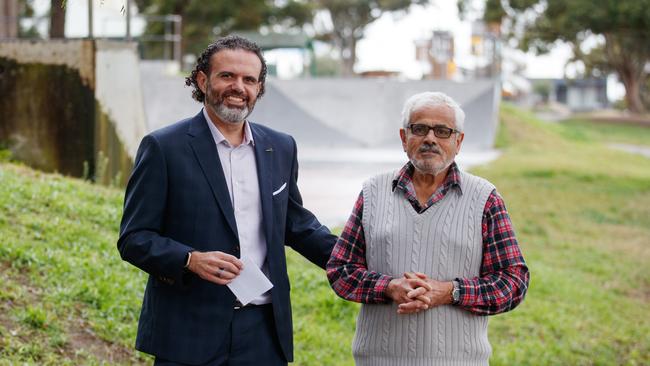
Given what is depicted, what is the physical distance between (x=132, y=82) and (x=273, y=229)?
7.77 metres

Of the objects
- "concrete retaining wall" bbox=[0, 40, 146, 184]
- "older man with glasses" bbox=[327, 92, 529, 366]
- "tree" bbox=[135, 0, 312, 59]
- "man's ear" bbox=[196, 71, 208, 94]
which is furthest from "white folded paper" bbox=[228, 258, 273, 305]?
"tree" bbox=[135, 0, 312, 59]

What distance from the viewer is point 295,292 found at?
7.84 metres

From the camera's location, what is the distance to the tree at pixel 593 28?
21.7 m

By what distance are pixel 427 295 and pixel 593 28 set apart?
68.8 feet

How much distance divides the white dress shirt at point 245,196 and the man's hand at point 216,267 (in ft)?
0.53

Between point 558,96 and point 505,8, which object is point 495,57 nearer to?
point 505,8

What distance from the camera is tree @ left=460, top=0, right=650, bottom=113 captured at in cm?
2167

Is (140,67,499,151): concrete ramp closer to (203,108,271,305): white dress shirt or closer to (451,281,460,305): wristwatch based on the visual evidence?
(203,108,271,305): white dress shirt

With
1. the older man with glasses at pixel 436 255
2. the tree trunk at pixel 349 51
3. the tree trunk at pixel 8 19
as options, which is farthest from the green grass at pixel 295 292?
the tree trunk at pixel 349 51

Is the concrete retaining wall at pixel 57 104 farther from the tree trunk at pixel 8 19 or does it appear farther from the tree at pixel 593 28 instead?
the tree at pixel 593 28

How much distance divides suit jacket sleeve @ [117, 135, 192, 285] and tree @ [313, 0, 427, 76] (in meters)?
48.4

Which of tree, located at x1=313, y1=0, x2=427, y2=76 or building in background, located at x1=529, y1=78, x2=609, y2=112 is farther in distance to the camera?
building in background, located at x1=529, y1=78, x2=609, y2=112

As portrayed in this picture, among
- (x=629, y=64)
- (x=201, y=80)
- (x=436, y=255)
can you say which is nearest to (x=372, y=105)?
(x=201, y=80)

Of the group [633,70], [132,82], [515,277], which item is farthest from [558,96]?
[515,277]
